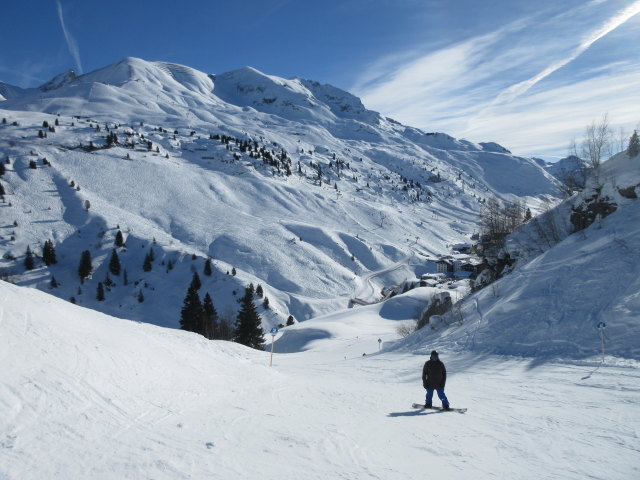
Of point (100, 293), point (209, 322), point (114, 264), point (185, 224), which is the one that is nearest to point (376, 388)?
point (209, 322)

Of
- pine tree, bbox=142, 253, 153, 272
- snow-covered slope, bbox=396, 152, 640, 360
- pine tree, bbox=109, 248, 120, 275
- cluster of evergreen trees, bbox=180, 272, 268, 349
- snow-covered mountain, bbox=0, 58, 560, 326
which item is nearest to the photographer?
snow-covered slope, bbox=396, 152, 640, 360

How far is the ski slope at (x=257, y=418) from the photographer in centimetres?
530

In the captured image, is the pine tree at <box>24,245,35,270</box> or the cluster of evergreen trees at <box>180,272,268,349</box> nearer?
the cluster of evergreen trees at <box>180,272,268,349</box>

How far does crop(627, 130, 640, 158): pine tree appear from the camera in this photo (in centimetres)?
2159

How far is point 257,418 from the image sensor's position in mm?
7668

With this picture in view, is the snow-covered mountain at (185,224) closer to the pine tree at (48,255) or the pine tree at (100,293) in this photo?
the pine tree at (100,293)

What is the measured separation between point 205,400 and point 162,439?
9.23 ft

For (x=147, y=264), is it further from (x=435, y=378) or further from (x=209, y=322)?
(x=435, y=378)

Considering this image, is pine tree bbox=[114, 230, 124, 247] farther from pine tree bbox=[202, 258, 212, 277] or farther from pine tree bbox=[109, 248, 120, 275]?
pine tree bbox=[202, 258, 212, 277]

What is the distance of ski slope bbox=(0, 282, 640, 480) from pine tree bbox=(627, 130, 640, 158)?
17.0 metres

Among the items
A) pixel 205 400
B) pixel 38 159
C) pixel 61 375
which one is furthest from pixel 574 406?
pixel 38 159

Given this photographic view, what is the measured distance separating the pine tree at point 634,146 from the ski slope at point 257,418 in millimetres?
16994

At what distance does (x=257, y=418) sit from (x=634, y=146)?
26.5 metres

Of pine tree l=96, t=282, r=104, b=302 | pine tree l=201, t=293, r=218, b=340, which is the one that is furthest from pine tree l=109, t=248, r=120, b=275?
pine tree l=201, t=293, r=218, b=340
